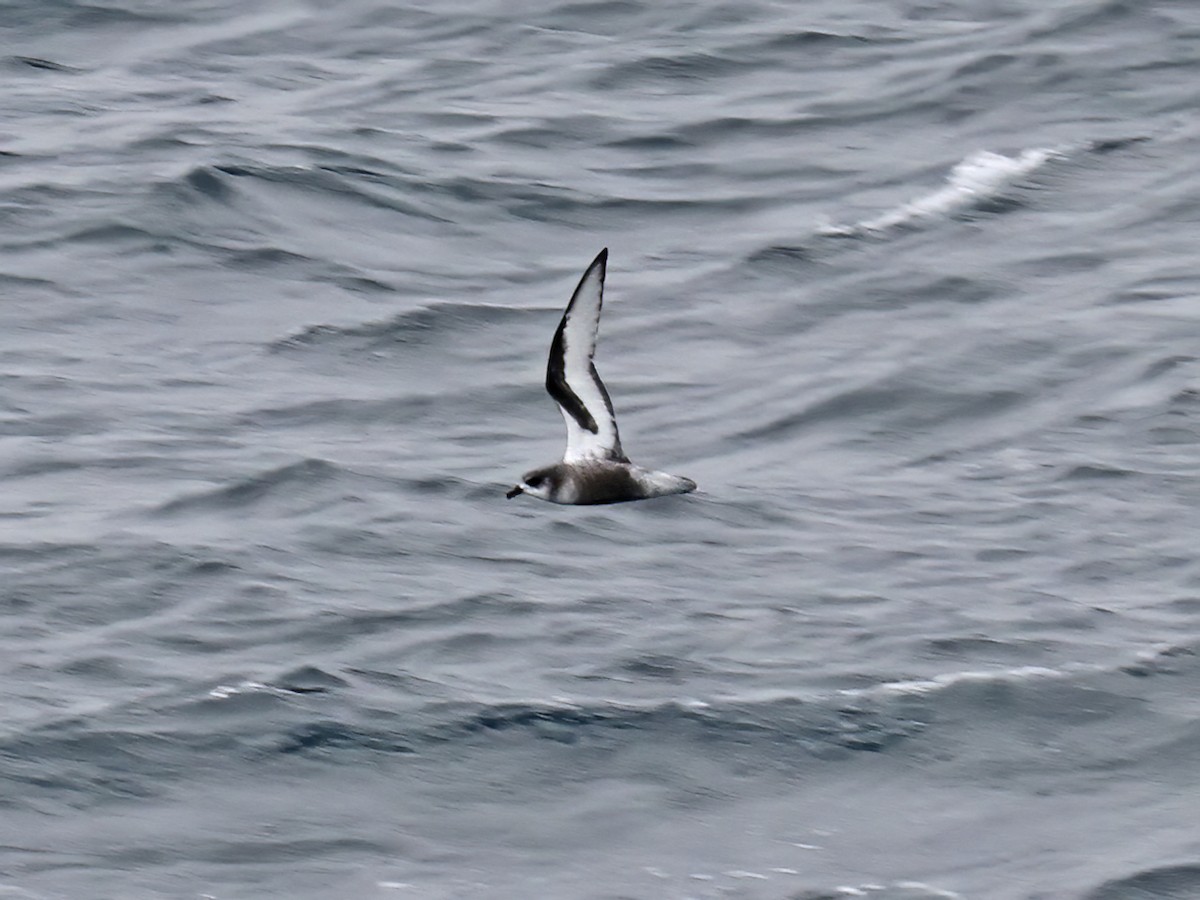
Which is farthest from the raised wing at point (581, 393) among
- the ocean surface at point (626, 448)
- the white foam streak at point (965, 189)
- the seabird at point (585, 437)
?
the white foam streak at point (965, 189)

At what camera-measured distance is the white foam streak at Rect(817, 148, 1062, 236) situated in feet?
64.3

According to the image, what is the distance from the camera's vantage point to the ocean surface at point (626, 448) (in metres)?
12.0

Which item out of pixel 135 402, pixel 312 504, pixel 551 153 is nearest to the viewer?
pixel 312 504

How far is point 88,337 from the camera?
17.6 metres

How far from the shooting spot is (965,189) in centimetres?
2028

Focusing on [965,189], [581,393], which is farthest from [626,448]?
[965,189]

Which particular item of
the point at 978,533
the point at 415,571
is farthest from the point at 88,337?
the point at 978,533

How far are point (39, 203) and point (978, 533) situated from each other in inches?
366

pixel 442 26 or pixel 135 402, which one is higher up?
pixel 442 26

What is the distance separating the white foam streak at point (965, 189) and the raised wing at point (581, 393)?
641 centimetres

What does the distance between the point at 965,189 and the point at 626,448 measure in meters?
5.77

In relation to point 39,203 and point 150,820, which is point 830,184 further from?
point 150,820

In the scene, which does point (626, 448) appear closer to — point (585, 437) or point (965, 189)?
point (585, 437)

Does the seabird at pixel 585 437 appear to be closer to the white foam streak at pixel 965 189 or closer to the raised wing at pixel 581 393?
the raised wing at pixel 581 393
